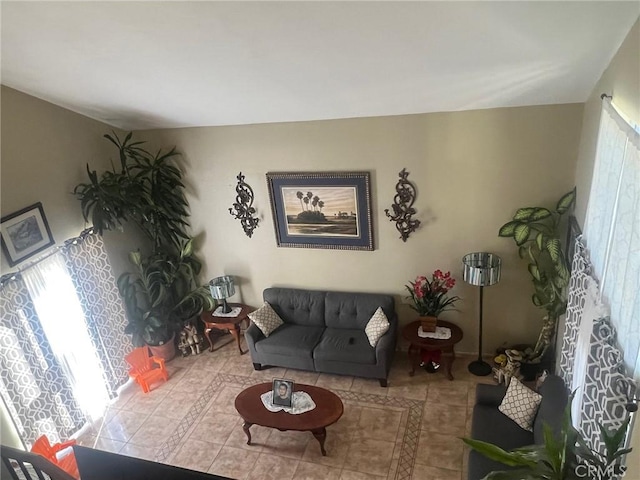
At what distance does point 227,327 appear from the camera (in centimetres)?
573

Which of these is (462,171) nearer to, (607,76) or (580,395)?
(607,76)

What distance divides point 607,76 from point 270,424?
3788mm

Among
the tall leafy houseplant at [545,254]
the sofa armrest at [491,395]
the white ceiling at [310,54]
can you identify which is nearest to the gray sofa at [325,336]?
the sofa armrest at [491,395]

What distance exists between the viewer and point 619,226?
2.64 m

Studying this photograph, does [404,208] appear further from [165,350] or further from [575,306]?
[165,350]

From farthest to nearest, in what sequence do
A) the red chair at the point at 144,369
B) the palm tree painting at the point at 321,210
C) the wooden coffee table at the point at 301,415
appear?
the red chair at the point at 144,369 → the palm tree painting at the point at 321,210 → the wooden coffee table at the point at 301,415

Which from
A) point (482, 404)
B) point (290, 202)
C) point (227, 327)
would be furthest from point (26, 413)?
point (482, 404)

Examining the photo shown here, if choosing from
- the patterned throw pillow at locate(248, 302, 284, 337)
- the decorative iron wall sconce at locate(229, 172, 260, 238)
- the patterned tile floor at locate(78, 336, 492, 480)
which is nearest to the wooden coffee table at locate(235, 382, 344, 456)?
the patterned tile floor at locate(78, 336, 492, 480)

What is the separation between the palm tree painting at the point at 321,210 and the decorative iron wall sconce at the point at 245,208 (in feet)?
1.40

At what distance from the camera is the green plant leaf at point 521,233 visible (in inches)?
A: 174

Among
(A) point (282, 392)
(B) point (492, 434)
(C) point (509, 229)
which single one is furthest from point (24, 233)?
(C) point (509, 229)

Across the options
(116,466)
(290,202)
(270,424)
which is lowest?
(270,424)

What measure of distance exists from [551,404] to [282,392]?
2.24 m

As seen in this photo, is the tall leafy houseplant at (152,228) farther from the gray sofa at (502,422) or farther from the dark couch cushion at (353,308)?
the gray sofa at (502,422)
